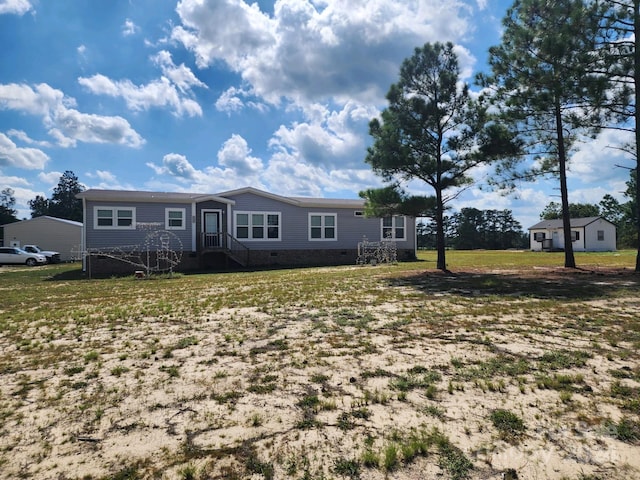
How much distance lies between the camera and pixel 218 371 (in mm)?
3711

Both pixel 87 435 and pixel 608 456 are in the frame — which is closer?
pixel 608 456

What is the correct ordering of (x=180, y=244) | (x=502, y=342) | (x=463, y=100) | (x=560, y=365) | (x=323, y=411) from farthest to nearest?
1. (x=180, y=244)
2. (x=463, y=100)
3. (x=502, y=342)
4. (x=560, y=365)
5. (x=323, y=411)

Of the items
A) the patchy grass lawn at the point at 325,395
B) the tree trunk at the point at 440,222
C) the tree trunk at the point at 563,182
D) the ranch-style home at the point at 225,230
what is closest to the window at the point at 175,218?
the ranch-style home at the point at 225,230

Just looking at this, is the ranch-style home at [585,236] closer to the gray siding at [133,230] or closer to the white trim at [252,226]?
the white trim at [252,226]

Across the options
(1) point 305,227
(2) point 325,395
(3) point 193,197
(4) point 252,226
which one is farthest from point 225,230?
(2) point 325,395

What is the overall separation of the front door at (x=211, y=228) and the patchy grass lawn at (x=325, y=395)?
1314 centimetres

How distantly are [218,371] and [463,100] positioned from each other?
42.7ft

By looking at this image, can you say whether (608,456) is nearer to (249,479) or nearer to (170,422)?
(249,479)

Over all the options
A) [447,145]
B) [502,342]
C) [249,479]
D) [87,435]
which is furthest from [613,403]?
[447,145]

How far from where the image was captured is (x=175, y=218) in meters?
19.0

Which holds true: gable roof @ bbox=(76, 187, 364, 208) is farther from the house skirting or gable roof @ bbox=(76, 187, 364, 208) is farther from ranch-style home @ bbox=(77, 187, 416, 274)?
the house skirting

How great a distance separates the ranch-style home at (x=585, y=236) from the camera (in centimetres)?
3272

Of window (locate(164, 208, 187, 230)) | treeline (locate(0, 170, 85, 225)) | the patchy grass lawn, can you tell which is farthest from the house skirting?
treeline (locate(0, 170, 85, 225))

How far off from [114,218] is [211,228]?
4398 millimetres
